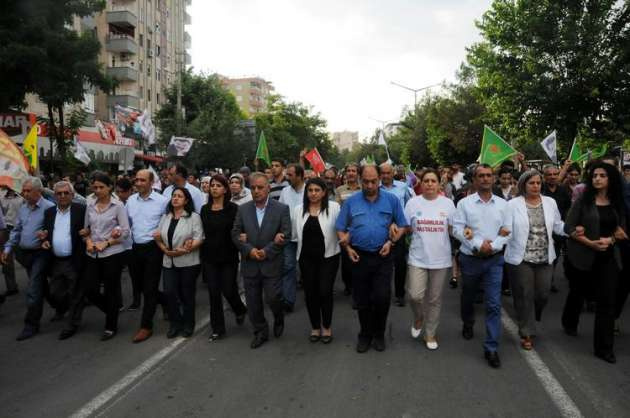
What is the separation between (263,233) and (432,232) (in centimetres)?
176

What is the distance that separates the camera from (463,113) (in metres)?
35.5

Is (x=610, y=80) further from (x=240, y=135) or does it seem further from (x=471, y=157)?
(x=240, y=135)

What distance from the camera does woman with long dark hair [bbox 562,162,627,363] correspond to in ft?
17.3

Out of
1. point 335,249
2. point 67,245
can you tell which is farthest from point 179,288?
point 335,249

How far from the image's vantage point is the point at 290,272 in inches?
278

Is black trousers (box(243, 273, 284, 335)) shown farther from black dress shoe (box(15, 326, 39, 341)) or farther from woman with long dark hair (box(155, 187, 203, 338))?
black dress shoe (box(15, 326, 39, 341))

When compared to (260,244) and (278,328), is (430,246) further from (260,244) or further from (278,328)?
(278,328)

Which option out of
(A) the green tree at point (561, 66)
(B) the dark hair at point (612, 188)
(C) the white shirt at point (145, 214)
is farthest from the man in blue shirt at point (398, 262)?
(A) the green tree at point (561, 66)

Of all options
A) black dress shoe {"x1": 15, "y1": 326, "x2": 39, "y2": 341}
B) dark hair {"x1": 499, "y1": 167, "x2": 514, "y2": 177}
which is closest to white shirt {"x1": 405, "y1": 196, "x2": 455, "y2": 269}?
dark hair {"x1": 499, "y1": 167, "x2": 514, "y2": 177}

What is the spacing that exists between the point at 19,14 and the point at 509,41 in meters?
17.0

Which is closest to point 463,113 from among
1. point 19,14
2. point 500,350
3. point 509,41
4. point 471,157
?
point 471,157

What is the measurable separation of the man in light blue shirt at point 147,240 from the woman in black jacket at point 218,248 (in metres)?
0.64

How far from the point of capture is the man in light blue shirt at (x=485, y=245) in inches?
206

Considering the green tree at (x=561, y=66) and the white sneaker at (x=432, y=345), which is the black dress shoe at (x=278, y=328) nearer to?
the white sneaker at (x=432, y=345)
